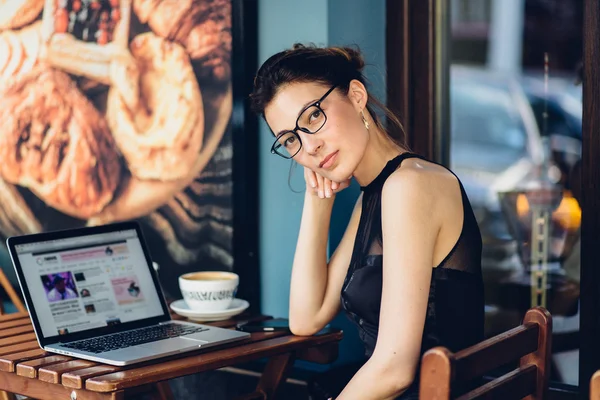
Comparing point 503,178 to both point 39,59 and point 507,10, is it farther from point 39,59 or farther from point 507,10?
point 39,59

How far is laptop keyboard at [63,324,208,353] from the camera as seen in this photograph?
2084 millimetres

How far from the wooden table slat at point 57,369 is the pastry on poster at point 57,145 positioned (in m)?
1.18

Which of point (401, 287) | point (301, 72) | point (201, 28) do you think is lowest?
point (401, 287)

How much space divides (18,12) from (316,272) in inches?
67.7

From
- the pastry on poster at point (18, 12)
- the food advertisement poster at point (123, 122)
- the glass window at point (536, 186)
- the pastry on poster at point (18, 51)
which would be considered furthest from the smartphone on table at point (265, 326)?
the pastry on poster at point (18, 12)

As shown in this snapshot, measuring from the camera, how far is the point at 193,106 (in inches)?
112

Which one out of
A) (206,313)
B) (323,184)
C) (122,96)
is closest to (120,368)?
(206,313)

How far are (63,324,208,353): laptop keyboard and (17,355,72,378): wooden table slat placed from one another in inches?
2.6

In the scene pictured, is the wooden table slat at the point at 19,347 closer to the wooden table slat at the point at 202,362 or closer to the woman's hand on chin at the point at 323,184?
the wooden table slat at the point at 202,362

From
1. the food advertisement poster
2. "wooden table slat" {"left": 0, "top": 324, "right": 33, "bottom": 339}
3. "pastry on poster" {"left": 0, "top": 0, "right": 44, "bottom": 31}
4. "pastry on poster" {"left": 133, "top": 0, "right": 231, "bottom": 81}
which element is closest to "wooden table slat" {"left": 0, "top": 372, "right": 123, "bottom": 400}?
"wooden table slat" {"left": 0, "top": 324, "right": 33, "bottom": 339}

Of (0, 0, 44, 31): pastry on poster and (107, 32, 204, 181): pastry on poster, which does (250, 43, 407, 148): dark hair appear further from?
(0, 0, 44, 31): pastry on poster

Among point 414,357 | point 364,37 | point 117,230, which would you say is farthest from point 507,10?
point 414,357

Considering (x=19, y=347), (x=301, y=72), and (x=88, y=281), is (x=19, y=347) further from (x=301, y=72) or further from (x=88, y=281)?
(x=301, y=72)

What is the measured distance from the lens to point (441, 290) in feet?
6.26
